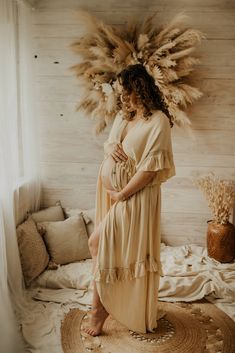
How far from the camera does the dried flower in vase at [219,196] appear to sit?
2801 mm

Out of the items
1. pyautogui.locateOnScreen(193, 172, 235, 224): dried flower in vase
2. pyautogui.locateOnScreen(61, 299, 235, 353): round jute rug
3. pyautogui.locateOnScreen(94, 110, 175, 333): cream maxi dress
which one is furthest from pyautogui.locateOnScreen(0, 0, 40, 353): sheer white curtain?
pyautogui.locateOnScreen(193, 172, 235, 224): dried flower in vase

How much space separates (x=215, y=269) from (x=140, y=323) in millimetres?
900

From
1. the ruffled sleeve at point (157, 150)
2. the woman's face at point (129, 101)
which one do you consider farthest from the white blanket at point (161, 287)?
the woman's face at point (129, 101)

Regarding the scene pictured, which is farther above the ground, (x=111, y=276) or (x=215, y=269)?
(x=111, y=276)

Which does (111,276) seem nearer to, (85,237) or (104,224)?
(104,224)

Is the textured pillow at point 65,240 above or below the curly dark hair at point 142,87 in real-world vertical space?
below

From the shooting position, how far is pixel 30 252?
99.2 inches

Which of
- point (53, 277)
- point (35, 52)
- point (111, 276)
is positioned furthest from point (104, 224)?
point (35, 52)

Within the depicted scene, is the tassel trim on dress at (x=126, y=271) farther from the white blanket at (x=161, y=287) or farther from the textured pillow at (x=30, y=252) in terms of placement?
the textured pillow at (x=30, y=252)

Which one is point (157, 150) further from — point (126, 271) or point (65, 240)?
point (65, 240)

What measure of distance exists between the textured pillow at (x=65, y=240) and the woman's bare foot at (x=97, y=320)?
2.34 feet

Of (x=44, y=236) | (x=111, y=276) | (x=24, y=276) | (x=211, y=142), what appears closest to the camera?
(x=111, y=276)

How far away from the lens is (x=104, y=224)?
2014mm

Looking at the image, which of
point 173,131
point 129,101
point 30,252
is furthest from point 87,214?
point 129,101
